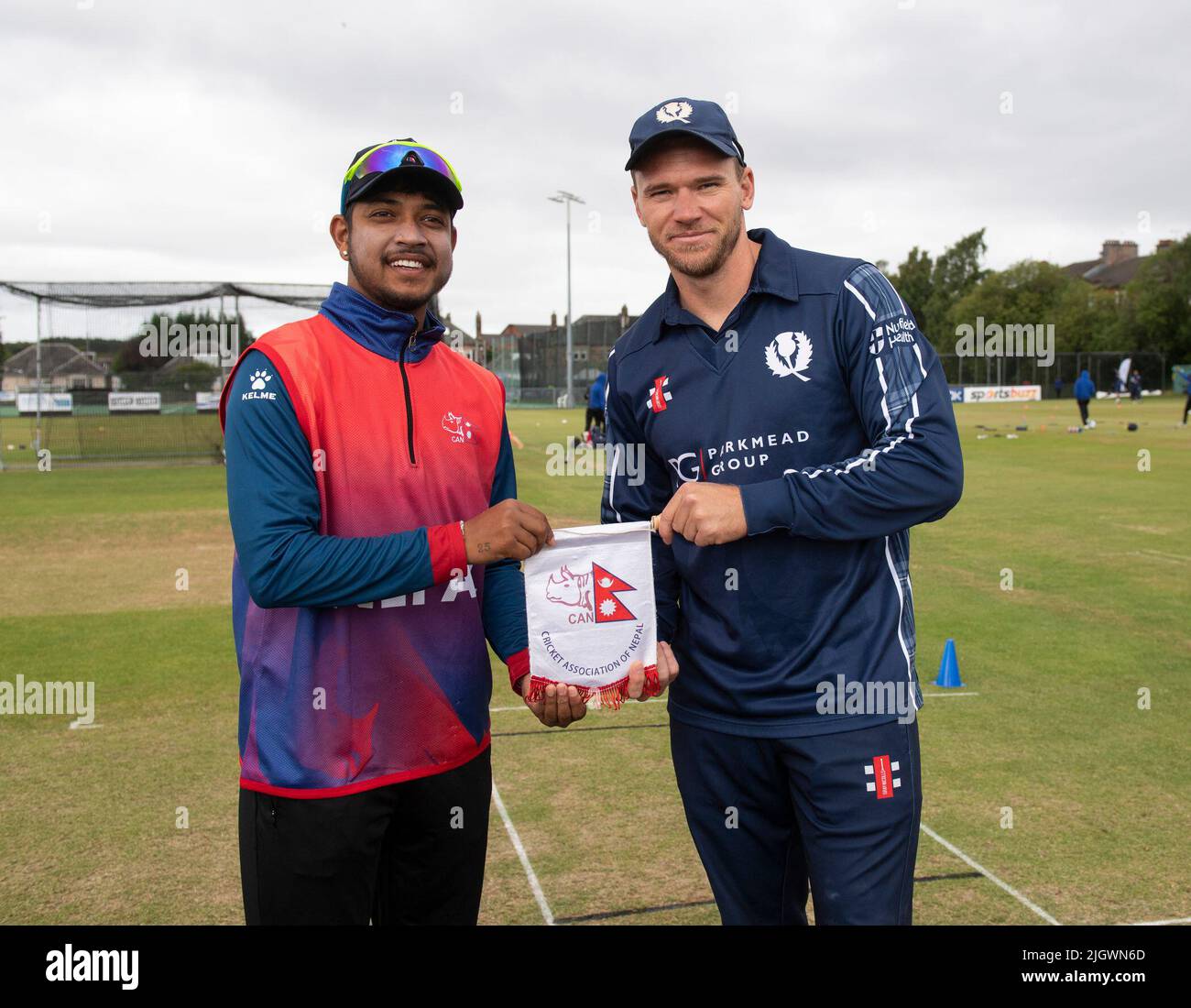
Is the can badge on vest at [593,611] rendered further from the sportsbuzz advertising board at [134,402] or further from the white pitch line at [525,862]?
the sportsbuzz advertising board at [134,402]

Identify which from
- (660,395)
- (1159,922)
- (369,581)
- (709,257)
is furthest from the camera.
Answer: (1159,922)

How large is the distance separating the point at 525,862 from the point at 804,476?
272 cm

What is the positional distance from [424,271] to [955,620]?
7.63m

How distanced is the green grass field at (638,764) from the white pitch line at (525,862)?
34 millimetres

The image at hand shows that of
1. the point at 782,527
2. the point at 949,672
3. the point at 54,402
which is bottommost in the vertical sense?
the point at 949,672

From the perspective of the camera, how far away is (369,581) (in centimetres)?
267

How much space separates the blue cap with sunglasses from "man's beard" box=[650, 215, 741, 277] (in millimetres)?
645

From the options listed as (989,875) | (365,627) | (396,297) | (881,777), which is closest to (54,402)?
(989,875)

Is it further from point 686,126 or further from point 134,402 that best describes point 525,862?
point 134,402

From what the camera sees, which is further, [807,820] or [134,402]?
[134,402]

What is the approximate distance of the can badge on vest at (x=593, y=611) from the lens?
2.93 m

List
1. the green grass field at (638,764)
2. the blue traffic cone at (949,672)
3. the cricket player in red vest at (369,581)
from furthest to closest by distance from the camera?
the blue traffic cone at (949,672)
the green grass field at (638,764)
the cricket player in red vest at (369,581)

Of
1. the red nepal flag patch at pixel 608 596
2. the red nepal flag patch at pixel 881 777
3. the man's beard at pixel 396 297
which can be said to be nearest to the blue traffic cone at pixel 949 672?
the red nepal flag patch at pixel 881 777

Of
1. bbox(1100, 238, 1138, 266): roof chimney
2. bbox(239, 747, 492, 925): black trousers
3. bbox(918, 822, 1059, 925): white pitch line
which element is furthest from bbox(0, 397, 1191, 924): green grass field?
bbox(1100, 238, 1138, 266): roof chimney
